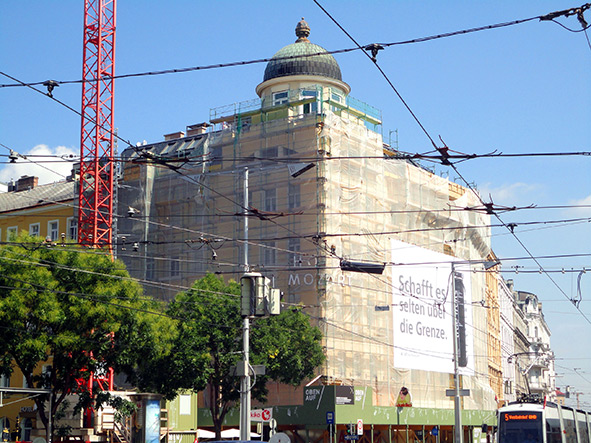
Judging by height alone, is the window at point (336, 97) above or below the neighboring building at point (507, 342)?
above

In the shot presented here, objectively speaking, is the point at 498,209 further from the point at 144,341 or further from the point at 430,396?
the point at 430,396

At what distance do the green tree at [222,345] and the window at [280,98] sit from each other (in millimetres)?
17473

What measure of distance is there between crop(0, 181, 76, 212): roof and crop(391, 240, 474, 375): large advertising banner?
22.8m

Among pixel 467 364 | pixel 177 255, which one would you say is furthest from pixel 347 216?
pixel 467 364

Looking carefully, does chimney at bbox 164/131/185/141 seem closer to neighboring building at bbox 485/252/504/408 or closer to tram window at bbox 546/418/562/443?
neighboring building at bbox 485/252/504/408

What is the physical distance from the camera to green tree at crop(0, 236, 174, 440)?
33.2 meters

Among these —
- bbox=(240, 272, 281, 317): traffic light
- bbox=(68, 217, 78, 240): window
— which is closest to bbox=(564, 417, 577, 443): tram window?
bbox=(240, 272, 281, 317): traffic light

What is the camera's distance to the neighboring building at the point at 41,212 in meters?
58.5

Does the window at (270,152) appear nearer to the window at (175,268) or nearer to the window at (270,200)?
the window at (270,200)

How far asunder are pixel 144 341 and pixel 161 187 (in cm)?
2192

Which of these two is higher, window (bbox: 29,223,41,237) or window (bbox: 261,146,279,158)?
window (bbox: 261,146,279,158)

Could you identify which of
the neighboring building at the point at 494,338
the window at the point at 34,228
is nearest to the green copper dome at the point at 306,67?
the window at the point at 34,228

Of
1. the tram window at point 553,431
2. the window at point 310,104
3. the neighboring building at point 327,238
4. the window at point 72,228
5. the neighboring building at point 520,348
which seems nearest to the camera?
the tram window at point 553,431

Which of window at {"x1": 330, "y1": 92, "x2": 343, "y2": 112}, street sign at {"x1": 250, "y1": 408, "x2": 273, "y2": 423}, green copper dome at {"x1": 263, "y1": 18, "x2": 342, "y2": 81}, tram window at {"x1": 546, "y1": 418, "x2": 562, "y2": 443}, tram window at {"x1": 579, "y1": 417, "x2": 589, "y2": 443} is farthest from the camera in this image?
green copper dome at {"x1": 263, "y1": 18, "x2": 342, "y2": 81}
